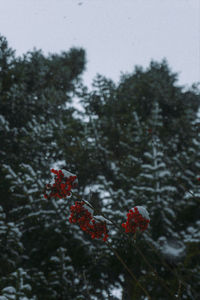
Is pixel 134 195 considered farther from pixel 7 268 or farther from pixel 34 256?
pixel 7 268

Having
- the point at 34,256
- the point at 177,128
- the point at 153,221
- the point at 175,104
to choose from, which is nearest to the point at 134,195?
the point at 153,221

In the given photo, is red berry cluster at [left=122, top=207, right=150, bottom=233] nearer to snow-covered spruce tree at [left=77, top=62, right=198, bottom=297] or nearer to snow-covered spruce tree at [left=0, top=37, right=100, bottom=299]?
snow-covered spruce tree at [left=0, top=37, right=100, bottom=299]

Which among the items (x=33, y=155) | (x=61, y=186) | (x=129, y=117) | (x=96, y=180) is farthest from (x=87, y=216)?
(x=129, y=117)

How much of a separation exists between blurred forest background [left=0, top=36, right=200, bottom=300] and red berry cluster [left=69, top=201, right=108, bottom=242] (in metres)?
0.82

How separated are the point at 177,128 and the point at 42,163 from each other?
4916 mm

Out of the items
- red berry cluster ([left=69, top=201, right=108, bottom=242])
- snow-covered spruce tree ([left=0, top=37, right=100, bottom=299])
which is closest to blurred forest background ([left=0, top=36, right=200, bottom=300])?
snow-covered spruce tree ([left=0, top=37, right=100, bottom=299])

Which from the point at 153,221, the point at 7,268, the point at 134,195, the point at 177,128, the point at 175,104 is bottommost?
the point at 7,268

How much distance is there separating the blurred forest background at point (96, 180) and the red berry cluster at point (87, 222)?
82cm

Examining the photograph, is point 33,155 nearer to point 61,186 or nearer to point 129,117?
point 129,117

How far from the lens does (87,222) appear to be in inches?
83.7

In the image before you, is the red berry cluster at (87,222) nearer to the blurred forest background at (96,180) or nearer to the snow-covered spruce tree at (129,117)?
the blurred forest background at (96,180)

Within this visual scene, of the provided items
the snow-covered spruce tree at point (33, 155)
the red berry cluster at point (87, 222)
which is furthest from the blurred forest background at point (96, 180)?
the red berry cluster at point (87, 222)

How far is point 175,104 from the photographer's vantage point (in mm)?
11008

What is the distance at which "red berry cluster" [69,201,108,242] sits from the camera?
211 cm
